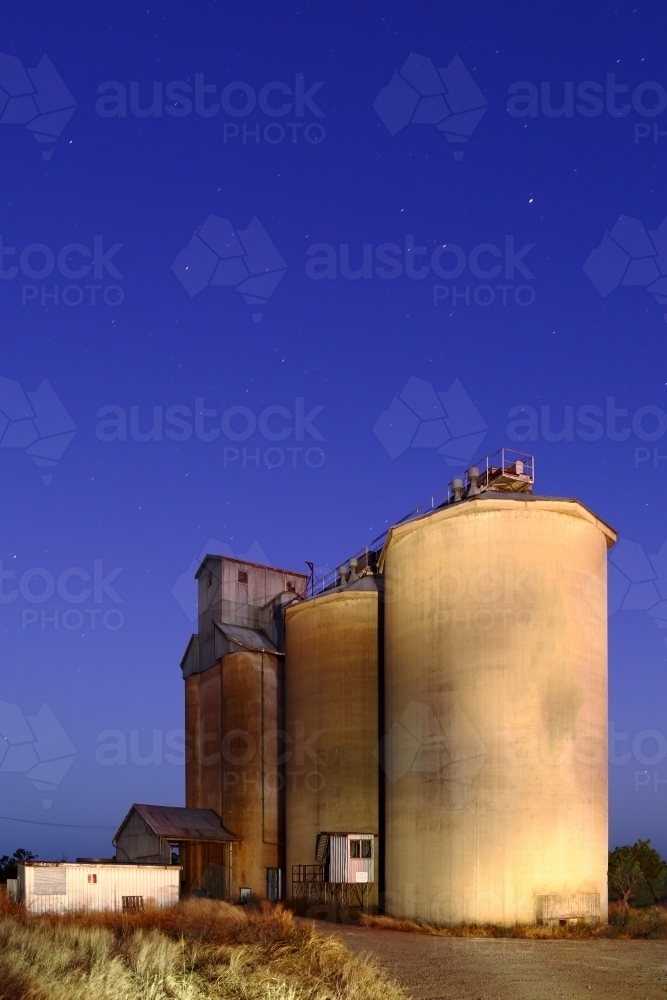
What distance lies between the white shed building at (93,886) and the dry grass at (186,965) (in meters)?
11.7

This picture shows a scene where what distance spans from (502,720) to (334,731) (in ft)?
40.5

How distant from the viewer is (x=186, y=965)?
20938 millimetres

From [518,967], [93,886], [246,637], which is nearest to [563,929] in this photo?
[518,967]

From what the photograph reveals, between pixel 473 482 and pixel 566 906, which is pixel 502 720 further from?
pixel 473 482

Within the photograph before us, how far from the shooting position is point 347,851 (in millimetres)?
44531

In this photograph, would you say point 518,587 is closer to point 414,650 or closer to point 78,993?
point 414,650

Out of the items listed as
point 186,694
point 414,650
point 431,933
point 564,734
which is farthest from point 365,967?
point 186,694

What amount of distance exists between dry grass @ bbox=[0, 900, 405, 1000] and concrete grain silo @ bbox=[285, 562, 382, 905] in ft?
65.5

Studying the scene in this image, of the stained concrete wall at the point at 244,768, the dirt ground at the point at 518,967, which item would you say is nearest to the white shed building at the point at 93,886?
the dirt ground at the point at 518,967

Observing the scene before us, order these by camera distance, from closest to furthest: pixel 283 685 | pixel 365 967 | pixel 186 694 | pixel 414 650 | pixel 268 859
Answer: pixel 365 967 → pixel 414 650 → pixel 268 859 → pixel 283 685 → pixel 186 694

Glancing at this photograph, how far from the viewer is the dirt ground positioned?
74.9ft

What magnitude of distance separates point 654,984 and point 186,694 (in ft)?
146

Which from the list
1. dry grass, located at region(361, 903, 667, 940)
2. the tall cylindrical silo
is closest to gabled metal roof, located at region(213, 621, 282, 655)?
the tall cylindrical silo

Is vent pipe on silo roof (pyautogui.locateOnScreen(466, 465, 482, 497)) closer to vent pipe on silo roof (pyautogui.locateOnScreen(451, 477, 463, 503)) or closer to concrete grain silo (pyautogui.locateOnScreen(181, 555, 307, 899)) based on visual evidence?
vent pipe on silo roof (pyautogui.locateOnScreen(451, 477, 463, 503))
